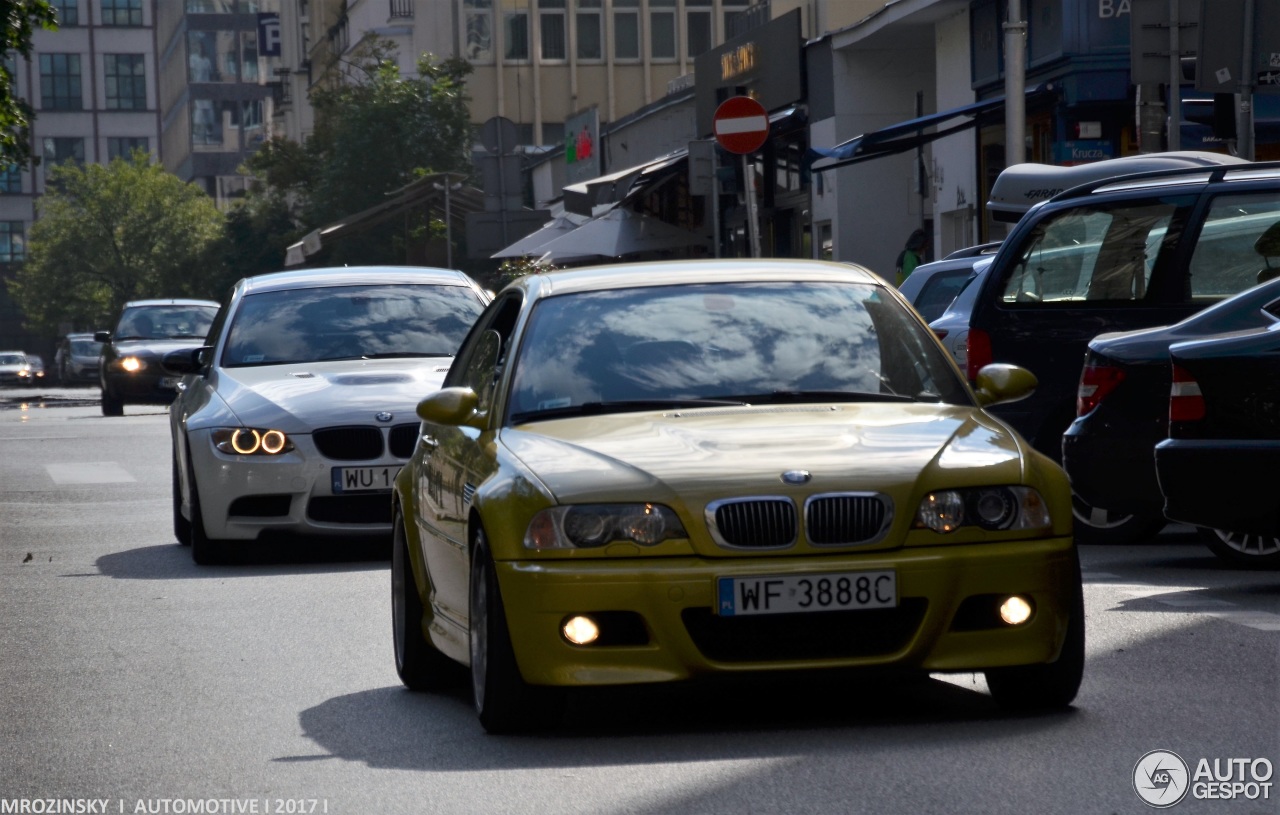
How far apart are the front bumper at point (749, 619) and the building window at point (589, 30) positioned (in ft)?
244

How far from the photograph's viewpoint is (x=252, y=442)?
40.8 ft

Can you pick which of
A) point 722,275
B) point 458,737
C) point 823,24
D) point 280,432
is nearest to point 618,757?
point 458,737

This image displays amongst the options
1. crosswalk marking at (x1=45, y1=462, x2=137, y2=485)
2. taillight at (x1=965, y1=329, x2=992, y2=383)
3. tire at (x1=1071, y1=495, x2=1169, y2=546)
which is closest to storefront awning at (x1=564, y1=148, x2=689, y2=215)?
crosswalk marking at (x1=45, y1=462, x2=137, y2=485)

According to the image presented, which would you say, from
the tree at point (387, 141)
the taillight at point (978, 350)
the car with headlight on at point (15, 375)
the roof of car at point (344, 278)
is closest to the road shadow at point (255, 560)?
the roof of car at point (344, 278)

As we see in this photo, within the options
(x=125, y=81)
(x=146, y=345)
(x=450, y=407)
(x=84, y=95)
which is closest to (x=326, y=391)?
(x=450, y=407)

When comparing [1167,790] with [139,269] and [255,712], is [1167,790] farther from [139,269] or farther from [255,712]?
[139,269]

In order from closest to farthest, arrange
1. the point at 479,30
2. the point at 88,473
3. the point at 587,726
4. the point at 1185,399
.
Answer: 1. the point at 587,726
2. the point at 1185,399
3. the point at 88,473
4. the point at 479,30

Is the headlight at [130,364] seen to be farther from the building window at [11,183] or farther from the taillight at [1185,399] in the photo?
the building window at [11,183]

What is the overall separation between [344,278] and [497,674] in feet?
25.2

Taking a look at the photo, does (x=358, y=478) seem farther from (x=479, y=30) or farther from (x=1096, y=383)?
(x=479, y=30)

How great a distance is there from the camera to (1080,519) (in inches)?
484

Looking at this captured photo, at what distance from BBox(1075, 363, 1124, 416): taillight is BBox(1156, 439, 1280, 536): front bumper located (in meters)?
1.45

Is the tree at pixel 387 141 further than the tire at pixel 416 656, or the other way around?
the tree at pixel 387 141

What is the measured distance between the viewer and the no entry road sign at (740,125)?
20.7 m
